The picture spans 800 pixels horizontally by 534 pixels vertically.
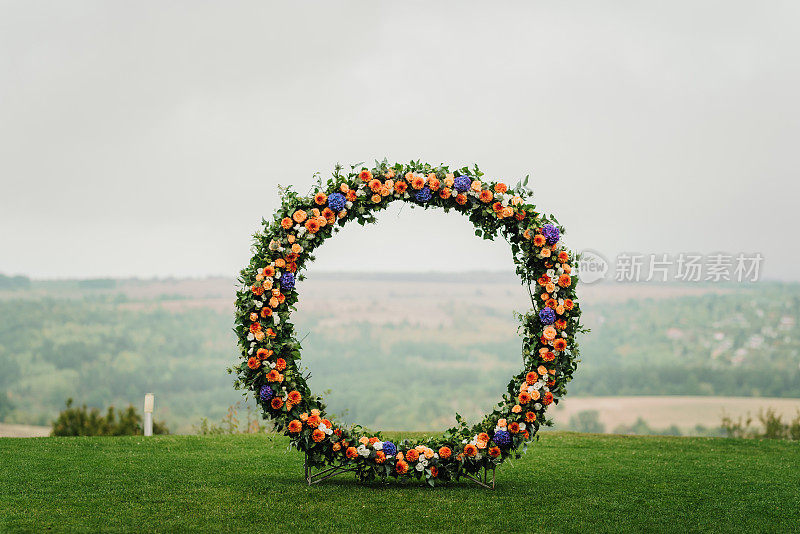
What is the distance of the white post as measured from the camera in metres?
11.9

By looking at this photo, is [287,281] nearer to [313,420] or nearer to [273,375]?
[273,375]

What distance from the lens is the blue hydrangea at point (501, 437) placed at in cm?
758

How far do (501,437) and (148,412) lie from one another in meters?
6.41

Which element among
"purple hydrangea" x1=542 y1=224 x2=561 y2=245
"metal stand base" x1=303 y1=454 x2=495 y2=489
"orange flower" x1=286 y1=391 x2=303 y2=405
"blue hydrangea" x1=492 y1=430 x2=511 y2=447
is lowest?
"metal stand base" x1=303 y1=454 x2=495 y2=489

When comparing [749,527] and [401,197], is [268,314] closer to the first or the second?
[401,197]

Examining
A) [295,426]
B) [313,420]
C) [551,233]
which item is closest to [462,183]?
[551,233]

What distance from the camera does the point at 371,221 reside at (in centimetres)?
780

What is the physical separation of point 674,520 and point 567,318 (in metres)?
2.05

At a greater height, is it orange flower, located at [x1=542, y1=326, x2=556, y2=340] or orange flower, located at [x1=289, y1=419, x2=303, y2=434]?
orange flower, located at [x1=542, y1=326, x2=556, y2=340]

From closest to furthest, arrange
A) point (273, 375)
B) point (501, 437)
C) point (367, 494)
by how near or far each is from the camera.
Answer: point (367, 494)
point (273, 375)
point (501, 437)

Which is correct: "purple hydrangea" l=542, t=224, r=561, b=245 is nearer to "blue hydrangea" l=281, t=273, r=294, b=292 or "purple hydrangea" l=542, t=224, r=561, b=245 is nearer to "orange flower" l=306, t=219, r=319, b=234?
"orange flower" l=306, t=219, r=319, b=234

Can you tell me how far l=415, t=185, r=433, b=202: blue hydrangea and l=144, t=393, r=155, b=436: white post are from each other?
6248 mm

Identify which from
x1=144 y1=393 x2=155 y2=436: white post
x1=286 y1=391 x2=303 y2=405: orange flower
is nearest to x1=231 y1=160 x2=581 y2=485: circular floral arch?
x1=286 y1=391 x2=303 y2=405: orange flower

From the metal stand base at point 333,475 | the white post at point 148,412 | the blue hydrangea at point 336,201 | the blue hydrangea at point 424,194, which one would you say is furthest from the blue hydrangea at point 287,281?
the white post at point 148,412
